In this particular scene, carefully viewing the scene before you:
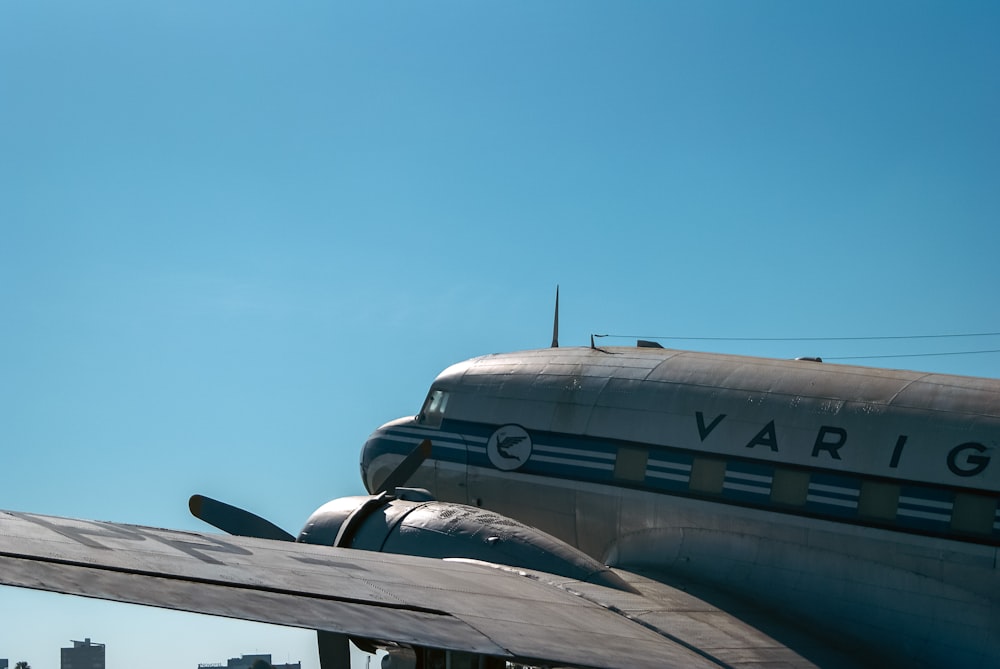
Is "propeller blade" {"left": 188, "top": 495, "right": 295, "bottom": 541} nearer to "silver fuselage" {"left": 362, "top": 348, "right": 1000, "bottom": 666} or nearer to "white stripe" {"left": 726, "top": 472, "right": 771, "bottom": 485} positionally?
"silver fuselage" {"left": 362, "top": 348, "right": 1000, "bottom": 666}

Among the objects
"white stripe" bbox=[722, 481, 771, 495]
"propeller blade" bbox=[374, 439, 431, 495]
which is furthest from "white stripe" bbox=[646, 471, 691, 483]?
"propeller blade" bbox=[374, 439, 431, 495]

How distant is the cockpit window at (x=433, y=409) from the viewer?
18.1m

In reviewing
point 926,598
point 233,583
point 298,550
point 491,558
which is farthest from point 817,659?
point 233,583

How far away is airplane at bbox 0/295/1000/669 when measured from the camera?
29.1 feet

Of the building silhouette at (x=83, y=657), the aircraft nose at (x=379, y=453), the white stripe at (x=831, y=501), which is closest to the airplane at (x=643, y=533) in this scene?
the white stripe at (x=831, y=501)

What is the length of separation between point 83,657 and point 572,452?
5228 centimetres

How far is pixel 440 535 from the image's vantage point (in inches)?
542

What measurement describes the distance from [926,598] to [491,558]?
452 centimetres

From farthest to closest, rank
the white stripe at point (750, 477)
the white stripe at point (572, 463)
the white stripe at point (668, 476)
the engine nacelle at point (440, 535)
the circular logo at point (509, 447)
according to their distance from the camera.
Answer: the circular logo at point (509, 447), the white stripe at point (572, 463), the white stripe at point (668, 476), the white stripe at point (750, 477), the engine nacelle at point (440, 535)

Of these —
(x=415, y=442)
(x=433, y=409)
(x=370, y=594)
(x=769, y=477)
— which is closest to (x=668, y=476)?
(x=769, y=477)

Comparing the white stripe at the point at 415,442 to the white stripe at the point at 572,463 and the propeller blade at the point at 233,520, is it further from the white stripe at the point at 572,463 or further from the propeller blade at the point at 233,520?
the propeller blade at the point at 233,520

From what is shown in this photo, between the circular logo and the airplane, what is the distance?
0.03 meters

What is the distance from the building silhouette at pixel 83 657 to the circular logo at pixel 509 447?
3962cm

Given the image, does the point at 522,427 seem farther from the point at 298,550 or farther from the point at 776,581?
the point at 298,550
